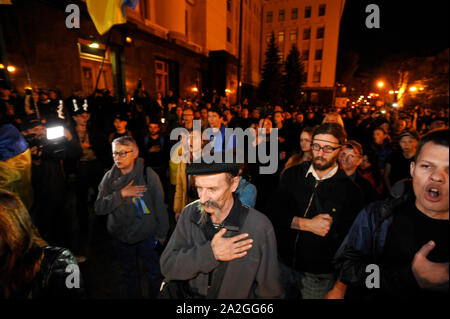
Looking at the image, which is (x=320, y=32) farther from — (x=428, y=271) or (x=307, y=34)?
(x=428, y=271)

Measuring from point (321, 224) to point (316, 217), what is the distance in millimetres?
81

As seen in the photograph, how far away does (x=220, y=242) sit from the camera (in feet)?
5.04

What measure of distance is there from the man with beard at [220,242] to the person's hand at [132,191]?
120cm

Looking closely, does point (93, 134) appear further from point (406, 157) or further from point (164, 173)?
point (406, 157)

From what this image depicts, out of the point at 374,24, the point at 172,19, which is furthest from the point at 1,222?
the point at 172,19

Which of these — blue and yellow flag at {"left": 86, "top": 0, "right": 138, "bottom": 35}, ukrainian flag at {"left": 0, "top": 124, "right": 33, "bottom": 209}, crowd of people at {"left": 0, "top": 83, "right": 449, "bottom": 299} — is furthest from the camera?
blue and yellow flag at {"left": 86, "top": 0, "right": 138, "bottom": 35}

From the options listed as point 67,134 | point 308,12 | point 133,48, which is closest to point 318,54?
→ point 308,12

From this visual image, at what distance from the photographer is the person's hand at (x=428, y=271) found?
128 centimetres

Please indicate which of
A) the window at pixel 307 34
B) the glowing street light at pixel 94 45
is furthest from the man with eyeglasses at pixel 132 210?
the window at pixel 307 34

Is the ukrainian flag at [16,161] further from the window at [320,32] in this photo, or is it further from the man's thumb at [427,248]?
the window at [320,32]

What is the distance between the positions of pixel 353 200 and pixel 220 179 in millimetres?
1487

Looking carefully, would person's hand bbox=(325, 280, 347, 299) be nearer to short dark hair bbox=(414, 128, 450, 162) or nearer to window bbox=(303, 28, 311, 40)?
short dark hair bbox=(414, 128, 450, 162)

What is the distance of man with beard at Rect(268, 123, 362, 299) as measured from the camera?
223 cm

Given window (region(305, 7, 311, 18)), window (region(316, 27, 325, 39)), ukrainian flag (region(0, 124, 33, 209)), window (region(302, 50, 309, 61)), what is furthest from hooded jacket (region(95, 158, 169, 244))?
window (region(302, 50, 309, 61))
